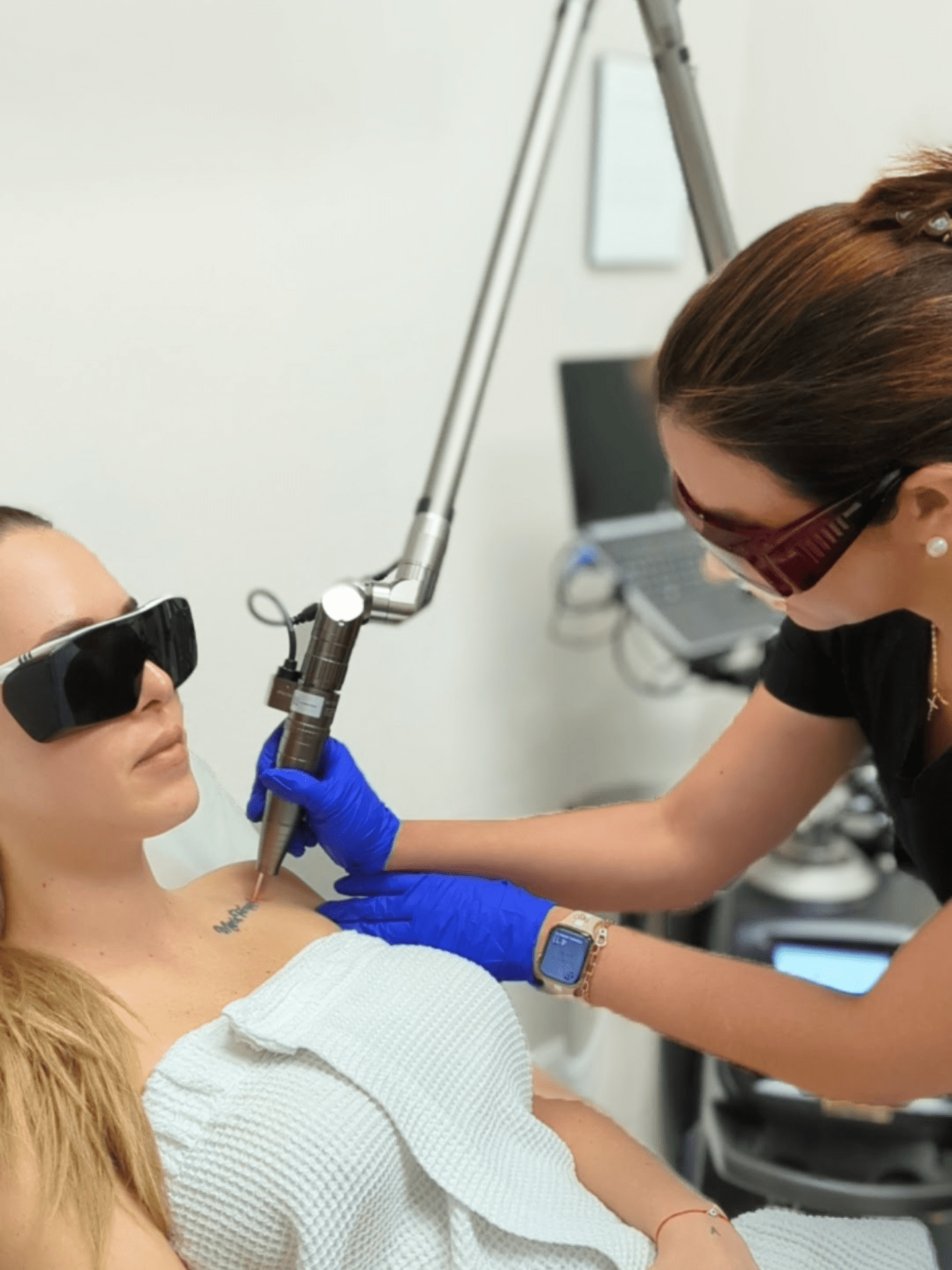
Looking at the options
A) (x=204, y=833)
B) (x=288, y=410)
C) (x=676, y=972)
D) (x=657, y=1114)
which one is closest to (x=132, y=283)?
(x=288, y=410)

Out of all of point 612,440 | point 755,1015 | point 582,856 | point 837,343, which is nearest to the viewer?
point 837,343

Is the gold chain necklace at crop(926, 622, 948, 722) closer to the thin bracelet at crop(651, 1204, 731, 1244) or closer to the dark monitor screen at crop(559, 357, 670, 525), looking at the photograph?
the thin bracelet at crop(651, 1204, 731, 1244)

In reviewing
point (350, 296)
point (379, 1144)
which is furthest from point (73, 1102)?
point (350, 296)

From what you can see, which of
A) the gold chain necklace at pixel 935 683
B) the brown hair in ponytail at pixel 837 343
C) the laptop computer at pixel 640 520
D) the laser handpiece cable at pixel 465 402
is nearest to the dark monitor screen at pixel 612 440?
the laptop computer at pixel 640 520

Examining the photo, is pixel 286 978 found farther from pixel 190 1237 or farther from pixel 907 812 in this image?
pixel 907 812

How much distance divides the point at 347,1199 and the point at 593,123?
1822 millimetres

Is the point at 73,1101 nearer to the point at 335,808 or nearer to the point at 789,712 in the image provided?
the point at 335,808

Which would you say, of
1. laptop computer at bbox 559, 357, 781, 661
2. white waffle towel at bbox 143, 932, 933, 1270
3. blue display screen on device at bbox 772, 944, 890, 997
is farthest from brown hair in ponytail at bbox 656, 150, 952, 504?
laptop computer at bbox 559, 357, 781, 661

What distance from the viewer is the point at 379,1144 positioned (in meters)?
0.94

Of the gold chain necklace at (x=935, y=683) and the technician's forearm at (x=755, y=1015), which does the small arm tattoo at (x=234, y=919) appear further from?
the gold chain necklace at (x=935, y=683)

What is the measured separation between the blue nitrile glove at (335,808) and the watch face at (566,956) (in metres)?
0.20

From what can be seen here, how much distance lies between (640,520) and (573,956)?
4.09ft

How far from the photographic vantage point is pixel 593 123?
2.17m

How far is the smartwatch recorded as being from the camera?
3.61 ft
